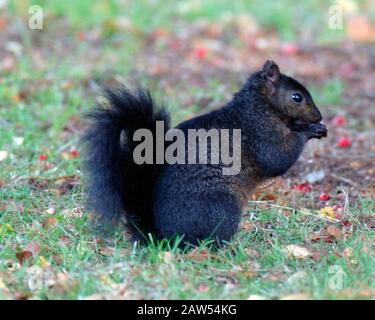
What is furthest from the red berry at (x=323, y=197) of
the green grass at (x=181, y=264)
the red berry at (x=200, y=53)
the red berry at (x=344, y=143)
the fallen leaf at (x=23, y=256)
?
the red berry at (x=200, y=53)

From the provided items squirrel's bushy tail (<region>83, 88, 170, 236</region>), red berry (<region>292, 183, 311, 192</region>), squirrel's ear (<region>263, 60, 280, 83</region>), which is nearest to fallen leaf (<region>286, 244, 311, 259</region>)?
squirrel's bushy tail (<region>83, 88, 170, 236</region>)

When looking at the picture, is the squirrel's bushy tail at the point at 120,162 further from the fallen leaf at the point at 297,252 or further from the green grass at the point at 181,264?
the fallen leaf at the point at 297,252

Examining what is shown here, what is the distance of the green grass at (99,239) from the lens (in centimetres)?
341

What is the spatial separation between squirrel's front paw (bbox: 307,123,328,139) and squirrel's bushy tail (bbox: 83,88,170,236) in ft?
3.16

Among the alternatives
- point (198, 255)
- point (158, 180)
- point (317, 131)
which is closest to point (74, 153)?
point (158, 180)

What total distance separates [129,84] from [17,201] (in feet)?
7.81

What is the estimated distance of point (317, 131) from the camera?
448cm

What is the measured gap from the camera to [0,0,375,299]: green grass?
11.2 feet

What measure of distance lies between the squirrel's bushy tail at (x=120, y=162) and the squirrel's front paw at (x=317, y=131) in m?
0.96

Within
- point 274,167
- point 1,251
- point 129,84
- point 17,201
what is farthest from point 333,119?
point 1,251

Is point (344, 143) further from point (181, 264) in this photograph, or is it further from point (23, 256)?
point (23, 256)

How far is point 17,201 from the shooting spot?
15.3 feet

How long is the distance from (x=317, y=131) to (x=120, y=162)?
4.01 feet
